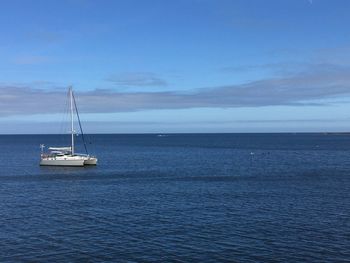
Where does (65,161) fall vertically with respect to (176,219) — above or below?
above

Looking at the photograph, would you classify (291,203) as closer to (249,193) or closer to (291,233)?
(249,193)

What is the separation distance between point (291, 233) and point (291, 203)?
15.7 m

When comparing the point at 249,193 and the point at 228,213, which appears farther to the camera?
the point at 249,193

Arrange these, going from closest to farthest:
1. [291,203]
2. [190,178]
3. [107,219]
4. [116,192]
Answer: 1. [107,219]
2. [291,203]
3. [116,192]
4. [190,178]

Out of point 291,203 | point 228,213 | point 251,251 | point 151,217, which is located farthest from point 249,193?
point 251,251

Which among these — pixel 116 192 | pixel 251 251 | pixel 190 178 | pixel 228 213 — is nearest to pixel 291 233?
pixel 251 251

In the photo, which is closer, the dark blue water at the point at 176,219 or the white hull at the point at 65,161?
the dark blue water at the point at 176,219

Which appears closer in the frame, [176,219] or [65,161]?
[176,219]

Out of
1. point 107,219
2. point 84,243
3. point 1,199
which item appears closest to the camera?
point 84,243

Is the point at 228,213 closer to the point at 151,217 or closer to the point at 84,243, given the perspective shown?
the point at 151,217

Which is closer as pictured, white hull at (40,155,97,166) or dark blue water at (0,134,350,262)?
dark blue water at (0,134,350,262)

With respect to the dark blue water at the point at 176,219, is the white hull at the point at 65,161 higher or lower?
higher

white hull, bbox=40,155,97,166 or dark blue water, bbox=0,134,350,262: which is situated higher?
white hull, bbox=40,155,97,166

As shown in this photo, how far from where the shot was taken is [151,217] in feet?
159
